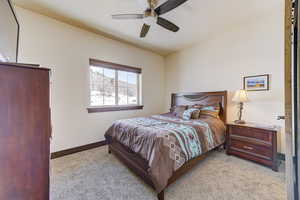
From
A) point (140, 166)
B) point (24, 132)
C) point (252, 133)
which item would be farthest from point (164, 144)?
point (252, 133)

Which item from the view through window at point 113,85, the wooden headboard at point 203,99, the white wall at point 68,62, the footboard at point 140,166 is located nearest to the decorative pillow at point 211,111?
the wooden headboard at point 203,99

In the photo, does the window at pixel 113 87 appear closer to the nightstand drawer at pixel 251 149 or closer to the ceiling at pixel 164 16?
the ceiling at pixel 164 16

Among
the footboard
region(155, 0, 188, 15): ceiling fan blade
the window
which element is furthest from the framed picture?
the window

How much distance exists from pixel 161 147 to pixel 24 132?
1273 mm

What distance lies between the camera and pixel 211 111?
3020 millimetres

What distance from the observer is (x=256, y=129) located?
2277mm

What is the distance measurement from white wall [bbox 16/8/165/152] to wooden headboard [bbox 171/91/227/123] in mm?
1816

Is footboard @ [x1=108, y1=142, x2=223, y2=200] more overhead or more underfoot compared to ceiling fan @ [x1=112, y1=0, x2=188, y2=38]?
more underfoot

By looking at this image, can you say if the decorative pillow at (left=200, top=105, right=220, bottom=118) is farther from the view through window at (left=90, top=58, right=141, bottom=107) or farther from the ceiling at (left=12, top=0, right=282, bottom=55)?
the view through window at (left=90, top=58, right=141, bottom=107)

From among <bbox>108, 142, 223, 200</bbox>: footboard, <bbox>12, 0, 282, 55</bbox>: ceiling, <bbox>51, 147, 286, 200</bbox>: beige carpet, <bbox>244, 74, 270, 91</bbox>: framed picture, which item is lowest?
<bbox>51, 147, 286, 200</bbox>: beige carpet

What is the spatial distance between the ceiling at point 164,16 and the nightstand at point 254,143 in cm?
214

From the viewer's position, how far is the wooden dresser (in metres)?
0.77

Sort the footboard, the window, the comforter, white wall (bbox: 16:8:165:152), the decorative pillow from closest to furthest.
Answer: the comforter → the footboard → white wall (bbox: 16:8:165:152) → the decorative pillow → the window

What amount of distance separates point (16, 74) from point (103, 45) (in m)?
2.75
